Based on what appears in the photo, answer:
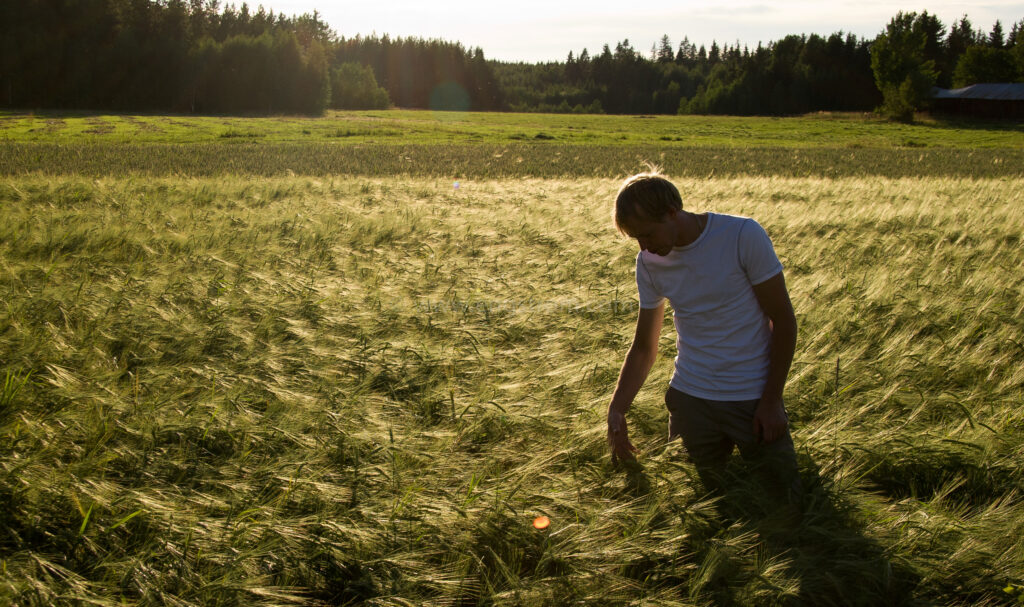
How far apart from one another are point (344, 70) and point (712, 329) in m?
92.8

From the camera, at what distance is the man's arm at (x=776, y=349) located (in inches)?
93.7

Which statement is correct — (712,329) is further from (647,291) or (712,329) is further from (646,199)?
(646,199)

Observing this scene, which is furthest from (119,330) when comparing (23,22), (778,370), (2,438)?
(23,22)

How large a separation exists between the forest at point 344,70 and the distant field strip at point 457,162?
46.3 metres

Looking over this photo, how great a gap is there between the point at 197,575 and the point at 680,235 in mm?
1935

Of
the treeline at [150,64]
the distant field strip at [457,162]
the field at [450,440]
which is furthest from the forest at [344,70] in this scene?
the field at [450,440]

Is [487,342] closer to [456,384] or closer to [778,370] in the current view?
[456,384]

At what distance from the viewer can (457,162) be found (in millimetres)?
20328

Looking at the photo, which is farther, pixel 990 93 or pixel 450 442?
pixel 990 93

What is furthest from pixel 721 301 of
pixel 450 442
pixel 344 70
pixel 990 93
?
pixel 344 70

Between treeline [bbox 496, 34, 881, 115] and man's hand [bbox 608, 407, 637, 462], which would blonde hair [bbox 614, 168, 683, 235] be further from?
treeline [bbox 496, 34, 881, 115]

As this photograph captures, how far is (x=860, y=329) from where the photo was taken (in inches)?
163

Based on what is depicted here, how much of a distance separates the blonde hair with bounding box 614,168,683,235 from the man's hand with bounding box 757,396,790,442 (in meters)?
0.81

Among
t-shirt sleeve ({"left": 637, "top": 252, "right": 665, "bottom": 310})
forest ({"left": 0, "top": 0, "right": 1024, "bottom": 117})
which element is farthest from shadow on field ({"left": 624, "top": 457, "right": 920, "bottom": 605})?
forest ({"left": 0, "top": 0, "right": 1024, "bottom": 117})
